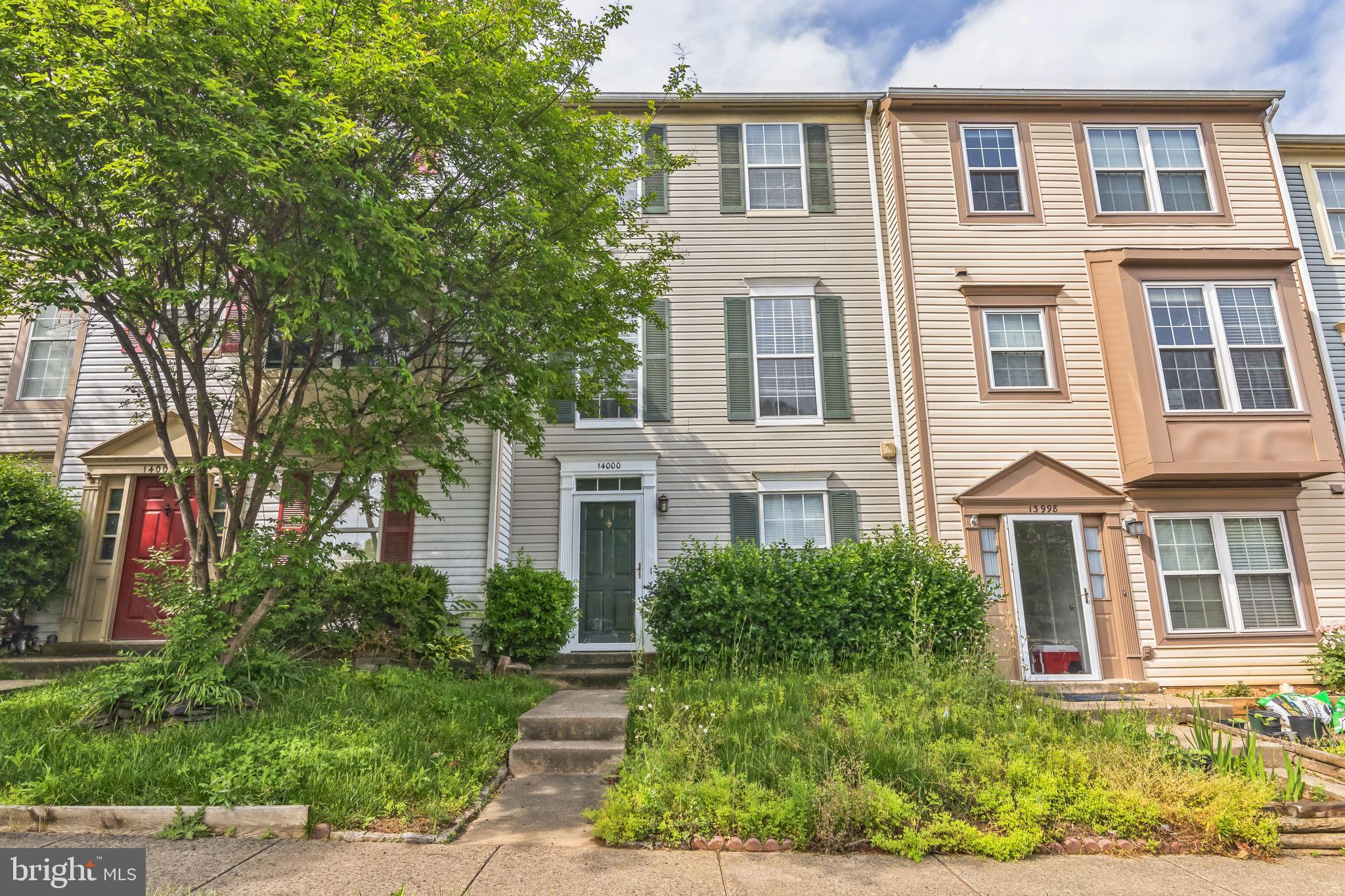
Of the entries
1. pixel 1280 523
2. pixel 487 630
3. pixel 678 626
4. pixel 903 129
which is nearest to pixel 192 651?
pixel 487 630

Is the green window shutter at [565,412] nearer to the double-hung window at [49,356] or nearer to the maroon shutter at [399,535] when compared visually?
the maroon shutter at [399,535]

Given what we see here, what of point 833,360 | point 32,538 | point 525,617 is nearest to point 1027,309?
point 833,360

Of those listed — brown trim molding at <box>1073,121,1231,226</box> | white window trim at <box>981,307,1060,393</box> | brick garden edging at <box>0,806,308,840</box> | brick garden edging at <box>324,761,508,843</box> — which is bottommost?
brick garden edging at <box>324,761,508,843</box>

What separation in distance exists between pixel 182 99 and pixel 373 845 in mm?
5058

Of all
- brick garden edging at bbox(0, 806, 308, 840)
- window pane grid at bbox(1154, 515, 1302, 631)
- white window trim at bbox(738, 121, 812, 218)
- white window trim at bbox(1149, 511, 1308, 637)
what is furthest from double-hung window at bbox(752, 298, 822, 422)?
brick garden edging at bbox(0, 806, 308, 840)

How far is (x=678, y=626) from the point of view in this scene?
25.8 feet

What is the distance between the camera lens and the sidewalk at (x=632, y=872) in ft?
11.1

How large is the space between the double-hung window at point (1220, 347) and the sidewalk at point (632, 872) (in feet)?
23.8

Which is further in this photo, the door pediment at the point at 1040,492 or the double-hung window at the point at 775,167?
the double-hung window at the point at 775,167

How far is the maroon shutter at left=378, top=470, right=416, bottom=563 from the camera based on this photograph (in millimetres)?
9609

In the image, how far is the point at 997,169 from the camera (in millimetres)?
10867

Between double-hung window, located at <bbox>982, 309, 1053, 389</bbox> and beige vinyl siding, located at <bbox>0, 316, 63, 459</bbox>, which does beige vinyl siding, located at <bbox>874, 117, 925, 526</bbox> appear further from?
beige vinyl siding, located at <bbox>0, 316, 63, 459</bbox>

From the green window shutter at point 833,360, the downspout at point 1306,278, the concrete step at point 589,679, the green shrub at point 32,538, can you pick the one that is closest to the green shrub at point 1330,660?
the downspout at point 1306,278

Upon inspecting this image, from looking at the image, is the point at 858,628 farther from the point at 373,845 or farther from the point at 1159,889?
the point at 373,845
